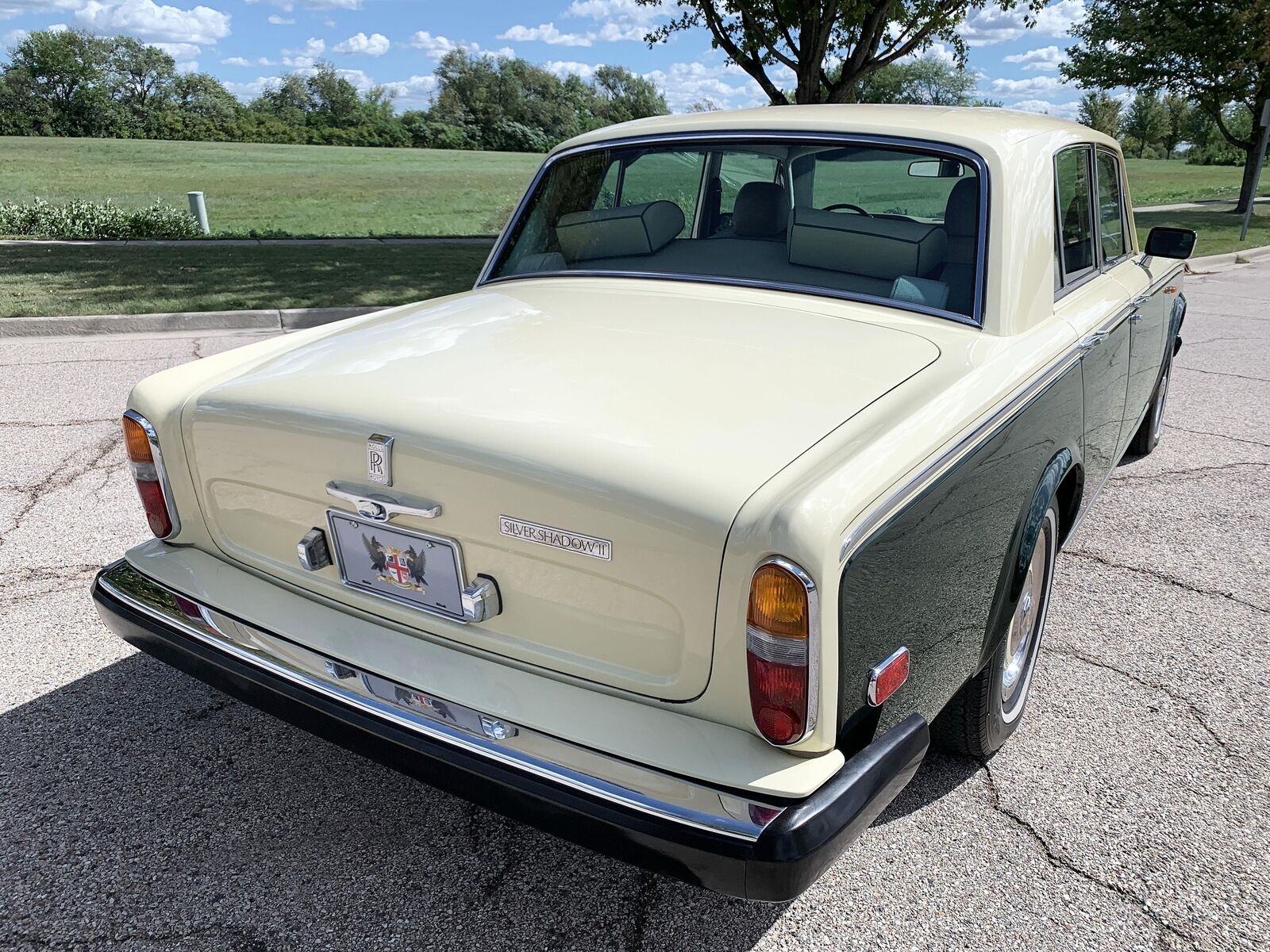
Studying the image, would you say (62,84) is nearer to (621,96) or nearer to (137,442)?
(621,96)

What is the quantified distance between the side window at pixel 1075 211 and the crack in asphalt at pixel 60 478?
414 cm

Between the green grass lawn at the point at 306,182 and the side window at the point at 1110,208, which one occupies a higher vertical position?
the side window at the point at 1110,208

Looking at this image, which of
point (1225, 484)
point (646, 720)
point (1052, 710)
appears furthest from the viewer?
point (1225, 484)

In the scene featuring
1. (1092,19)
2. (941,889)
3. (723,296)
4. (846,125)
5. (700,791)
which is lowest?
(941,889)

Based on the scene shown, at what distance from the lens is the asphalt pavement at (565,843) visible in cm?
212

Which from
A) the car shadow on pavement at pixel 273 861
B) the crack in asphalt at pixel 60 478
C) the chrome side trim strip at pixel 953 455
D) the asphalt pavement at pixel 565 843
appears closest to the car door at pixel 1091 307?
the chrome side trim strip at pixel 953 455

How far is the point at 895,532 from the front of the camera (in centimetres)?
178

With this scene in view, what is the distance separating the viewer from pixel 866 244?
276 centimetres

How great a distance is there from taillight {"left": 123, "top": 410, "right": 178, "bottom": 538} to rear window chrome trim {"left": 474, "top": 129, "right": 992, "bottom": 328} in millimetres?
1301

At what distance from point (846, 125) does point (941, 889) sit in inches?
84.7

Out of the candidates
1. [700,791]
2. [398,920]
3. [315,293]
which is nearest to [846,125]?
[700,791]

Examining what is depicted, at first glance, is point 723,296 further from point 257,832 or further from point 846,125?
point 257,832

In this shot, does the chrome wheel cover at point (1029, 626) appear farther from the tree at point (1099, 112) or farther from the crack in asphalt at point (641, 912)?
the tree at point (1099, 112)

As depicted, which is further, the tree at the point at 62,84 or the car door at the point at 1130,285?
the tree at the point at 62,84
